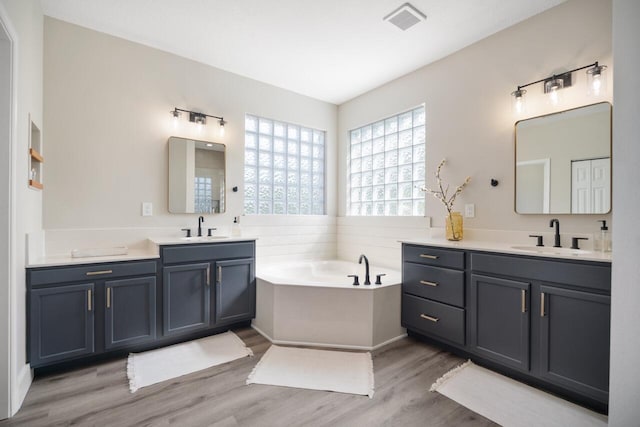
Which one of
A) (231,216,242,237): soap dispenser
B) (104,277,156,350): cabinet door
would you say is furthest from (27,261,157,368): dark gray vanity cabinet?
(231,216,242,237): soap dispenser

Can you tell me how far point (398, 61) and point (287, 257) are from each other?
101 inches

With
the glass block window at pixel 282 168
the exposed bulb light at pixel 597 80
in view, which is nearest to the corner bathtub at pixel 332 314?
the glass block window at pixel 282 168

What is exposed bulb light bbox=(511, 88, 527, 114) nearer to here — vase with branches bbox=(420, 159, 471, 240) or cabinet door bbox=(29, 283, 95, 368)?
vase with branches bbox=(420, 159, 471, 240)

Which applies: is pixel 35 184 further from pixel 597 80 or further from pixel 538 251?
pixel 597 80

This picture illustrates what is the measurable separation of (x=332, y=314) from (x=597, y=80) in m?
2.58

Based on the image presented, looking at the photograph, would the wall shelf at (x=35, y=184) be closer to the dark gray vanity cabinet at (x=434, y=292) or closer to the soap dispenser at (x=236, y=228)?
the soap dispenser at (x=236, y=228)

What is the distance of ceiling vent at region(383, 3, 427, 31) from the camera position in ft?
7.64

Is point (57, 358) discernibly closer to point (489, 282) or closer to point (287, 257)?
point (287, 257)

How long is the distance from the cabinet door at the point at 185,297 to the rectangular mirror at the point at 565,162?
9.12ft

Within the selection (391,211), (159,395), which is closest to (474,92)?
(391,211)

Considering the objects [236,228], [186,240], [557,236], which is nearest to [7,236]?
[186,240]

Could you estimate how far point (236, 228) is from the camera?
11.0ft

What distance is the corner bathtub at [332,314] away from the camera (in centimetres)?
260

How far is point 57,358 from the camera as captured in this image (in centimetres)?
209
